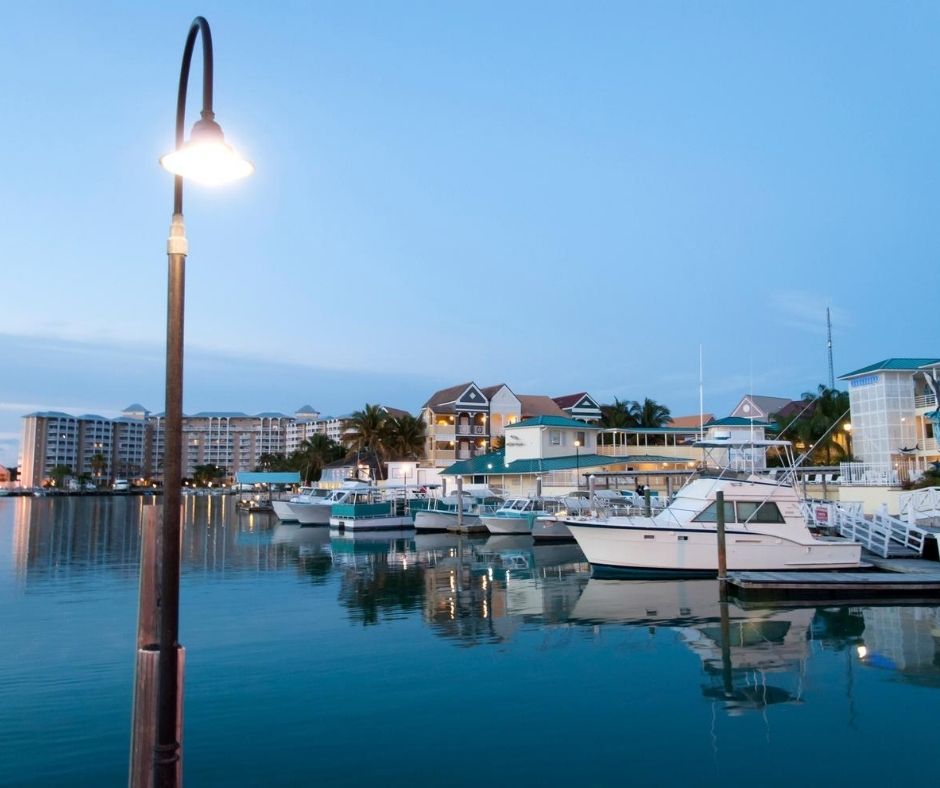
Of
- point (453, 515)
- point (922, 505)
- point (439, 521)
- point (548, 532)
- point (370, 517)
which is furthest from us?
point (370, 517)

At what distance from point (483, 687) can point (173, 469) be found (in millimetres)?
10195

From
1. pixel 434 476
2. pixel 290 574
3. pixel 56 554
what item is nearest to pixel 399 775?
pixel 290 574

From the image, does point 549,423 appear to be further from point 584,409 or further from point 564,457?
point 584,409

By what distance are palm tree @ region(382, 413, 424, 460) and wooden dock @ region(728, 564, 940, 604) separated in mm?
61739

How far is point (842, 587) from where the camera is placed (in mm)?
22875

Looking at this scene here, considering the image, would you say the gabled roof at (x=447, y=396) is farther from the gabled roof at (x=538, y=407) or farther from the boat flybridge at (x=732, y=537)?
the boat flybridge at (x=732, y=537)

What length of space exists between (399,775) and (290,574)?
21.5 metres

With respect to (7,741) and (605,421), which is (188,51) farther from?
(605,421)

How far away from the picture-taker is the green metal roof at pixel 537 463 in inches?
2106

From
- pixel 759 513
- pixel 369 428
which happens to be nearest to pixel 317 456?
pixel 369 428

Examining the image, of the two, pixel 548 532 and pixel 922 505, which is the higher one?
pixel 922 505

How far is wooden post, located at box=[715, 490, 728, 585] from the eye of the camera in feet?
74.8

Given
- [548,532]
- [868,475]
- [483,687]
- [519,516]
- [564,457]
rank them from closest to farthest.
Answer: [483,687]
[548,532]
[868,475]
[519,516]
[564,457]

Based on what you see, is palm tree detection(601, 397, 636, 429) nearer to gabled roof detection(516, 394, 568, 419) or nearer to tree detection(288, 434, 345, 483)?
gabled roof detection(516, 394, 568, 419)
